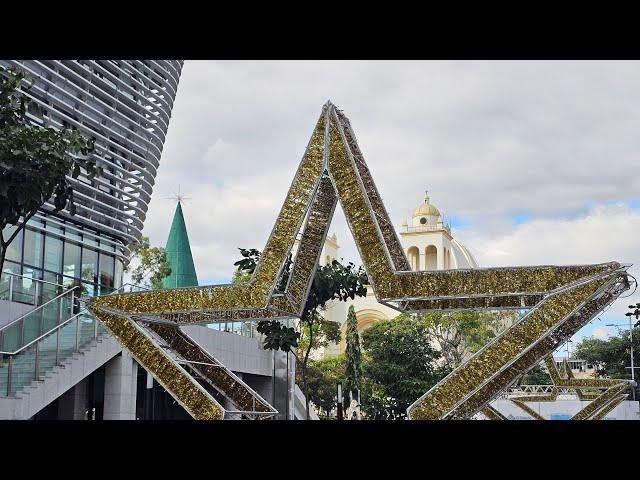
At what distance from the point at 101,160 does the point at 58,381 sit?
9.56 m

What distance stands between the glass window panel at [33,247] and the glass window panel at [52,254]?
Result: 0.26 m

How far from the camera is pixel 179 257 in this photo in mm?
44594

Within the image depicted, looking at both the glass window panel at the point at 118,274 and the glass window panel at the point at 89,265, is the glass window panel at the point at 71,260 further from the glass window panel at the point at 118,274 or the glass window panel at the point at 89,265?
the glass window panel at the point at 118,274

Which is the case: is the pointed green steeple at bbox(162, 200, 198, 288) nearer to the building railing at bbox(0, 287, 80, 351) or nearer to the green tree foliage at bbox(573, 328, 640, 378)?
the building railing at bbox(0, 287, 80, 351)

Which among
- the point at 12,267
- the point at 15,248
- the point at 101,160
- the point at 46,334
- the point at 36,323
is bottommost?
the point at 46,334

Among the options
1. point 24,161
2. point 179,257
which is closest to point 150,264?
point 179,257

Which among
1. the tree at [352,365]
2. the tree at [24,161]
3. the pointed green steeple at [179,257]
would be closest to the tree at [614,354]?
the tree at [352,365]

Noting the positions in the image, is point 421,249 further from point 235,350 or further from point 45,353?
point 45,353

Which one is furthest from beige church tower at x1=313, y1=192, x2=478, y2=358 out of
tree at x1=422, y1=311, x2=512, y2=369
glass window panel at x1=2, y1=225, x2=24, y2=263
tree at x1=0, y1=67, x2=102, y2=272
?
tree at x1=0, y1=67, x2=102, y2=272
